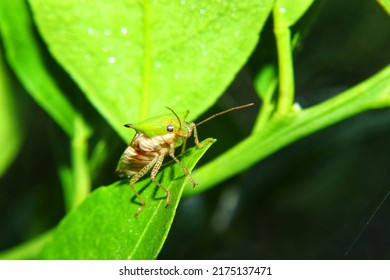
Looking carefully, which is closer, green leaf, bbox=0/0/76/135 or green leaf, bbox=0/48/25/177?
green leaf, bbox=0/0/76/135

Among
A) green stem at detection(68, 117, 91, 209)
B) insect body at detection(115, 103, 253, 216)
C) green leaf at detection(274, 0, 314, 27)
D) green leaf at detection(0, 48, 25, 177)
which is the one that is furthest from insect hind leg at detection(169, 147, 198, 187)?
green leaf at detection(0, 48, 25, 177)

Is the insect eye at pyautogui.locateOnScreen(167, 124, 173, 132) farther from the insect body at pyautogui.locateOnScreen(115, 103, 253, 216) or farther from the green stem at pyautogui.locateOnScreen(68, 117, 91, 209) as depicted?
the green stem at pyautogui.locateOnScreen(68, 117, 91, 209)

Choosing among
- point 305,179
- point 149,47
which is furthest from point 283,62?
point 305,179

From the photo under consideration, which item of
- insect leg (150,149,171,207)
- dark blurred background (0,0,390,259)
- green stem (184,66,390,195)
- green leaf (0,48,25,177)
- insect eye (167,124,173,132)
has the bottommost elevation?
dark blurred background (0,0,390,259)

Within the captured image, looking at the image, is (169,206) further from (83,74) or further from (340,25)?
(340,25)

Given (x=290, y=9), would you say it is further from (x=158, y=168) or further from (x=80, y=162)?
(x=80, y=162)

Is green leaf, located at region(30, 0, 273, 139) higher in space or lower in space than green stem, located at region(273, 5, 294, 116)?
higher
